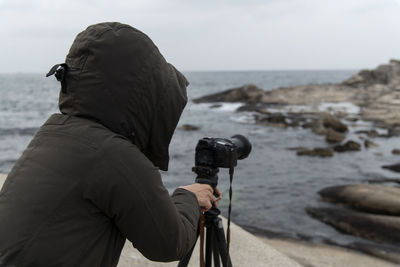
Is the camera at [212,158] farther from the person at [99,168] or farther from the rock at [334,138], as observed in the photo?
the rock at [334,138]

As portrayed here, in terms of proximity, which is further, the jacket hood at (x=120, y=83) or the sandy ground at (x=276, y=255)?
the sandy ground at (x=276, y=255)

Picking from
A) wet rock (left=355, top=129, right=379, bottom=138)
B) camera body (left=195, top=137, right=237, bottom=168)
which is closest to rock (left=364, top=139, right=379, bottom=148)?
wet rock (left=355, top=129, right=379, bottom=138)

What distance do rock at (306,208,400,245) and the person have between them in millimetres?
5628

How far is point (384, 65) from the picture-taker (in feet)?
145

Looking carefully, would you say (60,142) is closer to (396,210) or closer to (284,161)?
(396,210)

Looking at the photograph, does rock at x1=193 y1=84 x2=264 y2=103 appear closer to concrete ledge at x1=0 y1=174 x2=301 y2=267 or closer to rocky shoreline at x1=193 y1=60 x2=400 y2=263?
rocky shoreline at x1=193 y1=60 x2=400 y2=263

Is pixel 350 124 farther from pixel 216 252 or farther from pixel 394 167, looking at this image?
pixel 216 252

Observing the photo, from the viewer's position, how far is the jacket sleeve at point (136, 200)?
1.21 metres

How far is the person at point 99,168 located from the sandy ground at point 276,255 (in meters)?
2.29

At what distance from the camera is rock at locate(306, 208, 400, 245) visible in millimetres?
6078

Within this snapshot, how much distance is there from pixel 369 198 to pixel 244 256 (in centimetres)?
465

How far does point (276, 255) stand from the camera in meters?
3.86

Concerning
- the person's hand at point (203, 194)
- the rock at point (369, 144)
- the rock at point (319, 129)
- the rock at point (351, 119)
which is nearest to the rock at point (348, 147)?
the rock at point (369, 144)

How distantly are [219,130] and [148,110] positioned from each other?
2030 cm
